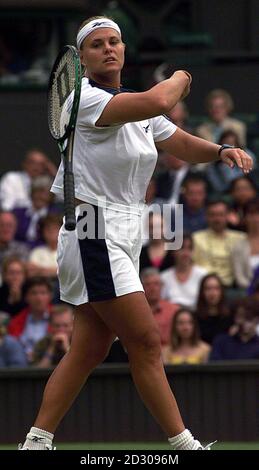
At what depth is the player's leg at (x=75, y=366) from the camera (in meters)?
6.60

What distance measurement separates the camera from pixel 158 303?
35.7 feet

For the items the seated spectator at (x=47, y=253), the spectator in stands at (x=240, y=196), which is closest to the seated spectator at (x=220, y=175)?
the spectator in stands at (x=240, y=196)

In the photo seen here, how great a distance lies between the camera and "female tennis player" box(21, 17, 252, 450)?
21.1 feet

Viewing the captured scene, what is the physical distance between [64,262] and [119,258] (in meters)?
0.28

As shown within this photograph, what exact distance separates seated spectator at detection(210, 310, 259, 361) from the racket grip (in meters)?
4.18

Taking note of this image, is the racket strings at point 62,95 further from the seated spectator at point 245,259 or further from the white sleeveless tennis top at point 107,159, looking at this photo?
the seated spectator at point 245,259

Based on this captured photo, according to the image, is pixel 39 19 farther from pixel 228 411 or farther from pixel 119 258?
pixel 119 258

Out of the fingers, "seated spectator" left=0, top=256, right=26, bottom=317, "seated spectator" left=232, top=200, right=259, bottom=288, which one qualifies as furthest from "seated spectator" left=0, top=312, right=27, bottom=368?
the fingers

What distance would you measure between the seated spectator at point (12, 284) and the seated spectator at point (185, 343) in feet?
5.04

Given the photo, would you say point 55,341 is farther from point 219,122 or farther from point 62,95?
point 219,122

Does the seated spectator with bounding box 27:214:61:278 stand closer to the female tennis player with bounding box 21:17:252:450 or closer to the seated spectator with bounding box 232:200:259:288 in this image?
the seated spectator with bounding box 232:200:259:288
